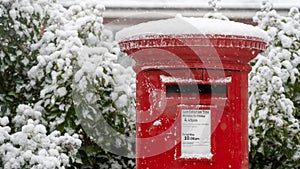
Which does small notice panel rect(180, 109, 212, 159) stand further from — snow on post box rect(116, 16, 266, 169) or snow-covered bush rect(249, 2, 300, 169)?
snow-covered bush rect(249, 2, 300, 169)

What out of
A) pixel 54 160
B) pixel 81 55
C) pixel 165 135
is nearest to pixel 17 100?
pixel 81 55

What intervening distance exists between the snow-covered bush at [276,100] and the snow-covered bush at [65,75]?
1.05 m

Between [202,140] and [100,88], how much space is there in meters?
1.90

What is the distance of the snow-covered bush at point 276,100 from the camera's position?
5.23 meters

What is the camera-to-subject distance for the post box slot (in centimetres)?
348

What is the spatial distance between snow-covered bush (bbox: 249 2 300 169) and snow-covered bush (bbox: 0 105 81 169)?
1.59 m

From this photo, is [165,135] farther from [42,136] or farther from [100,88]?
[100,88]

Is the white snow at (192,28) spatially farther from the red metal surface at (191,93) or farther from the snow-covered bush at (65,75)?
the snow-covered bush at (65,75)

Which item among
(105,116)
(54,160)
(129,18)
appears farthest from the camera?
(129,18)

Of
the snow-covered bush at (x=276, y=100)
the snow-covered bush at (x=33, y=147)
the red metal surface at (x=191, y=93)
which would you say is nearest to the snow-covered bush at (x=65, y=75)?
the snow-covered bush at (x=33, y=147)

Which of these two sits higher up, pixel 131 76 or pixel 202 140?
pixel 131 76

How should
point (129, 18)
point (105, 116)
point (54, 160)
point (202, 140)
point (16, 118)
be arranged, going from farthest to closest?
point (129, 18)
point (105, 116)
point (16, 118)
point (54, 160)
point (202, 140)

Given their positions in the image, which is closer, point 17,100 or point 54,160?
point 54,160

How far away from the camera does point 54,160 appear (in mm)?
4363
